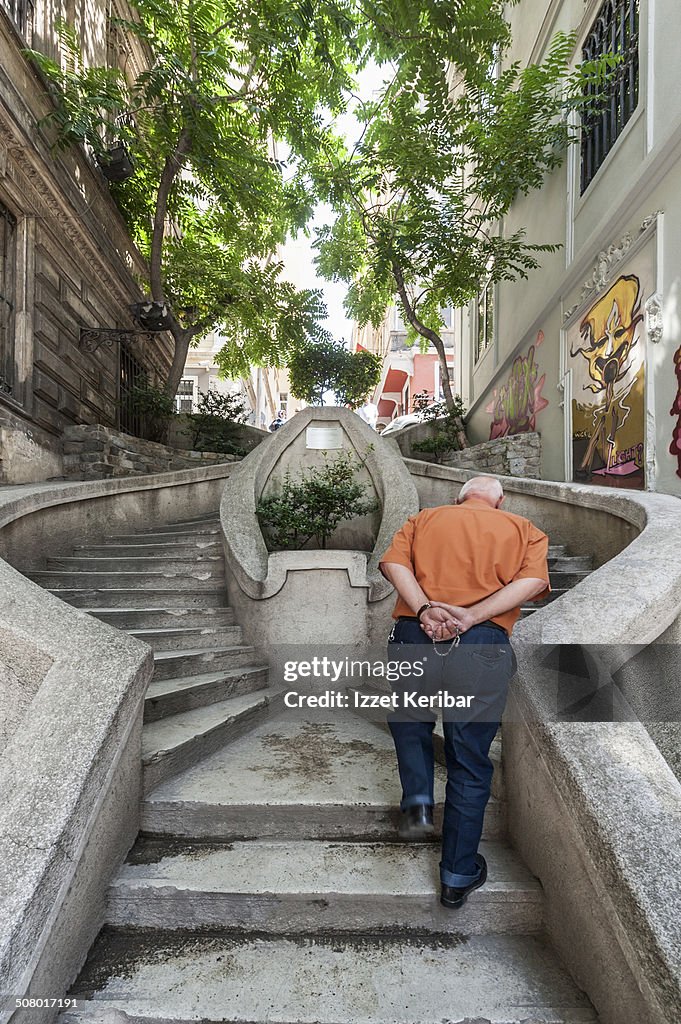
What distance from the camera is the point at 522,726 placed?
234 centimetres

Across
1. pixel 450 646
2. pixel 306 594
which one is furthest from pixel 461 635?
pixel 306 594

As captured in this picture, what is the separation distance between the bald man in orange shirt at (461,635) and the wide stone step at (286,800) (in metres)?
0.39

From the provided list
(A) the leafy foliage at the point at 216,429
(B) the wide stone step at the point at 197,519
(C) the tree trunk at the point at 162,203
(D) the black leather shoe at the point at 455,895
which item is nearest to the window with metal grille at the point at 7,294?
(B) the wide stone step at the point at 197,519

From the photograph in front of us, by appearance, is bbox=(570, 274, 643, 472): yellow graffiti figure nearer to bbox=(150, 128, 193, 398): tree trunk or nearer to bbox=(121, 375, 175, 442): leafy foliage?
bbox=(150, 128, 193, 398): tree trunk

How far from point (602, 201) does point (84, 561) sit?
7734mm

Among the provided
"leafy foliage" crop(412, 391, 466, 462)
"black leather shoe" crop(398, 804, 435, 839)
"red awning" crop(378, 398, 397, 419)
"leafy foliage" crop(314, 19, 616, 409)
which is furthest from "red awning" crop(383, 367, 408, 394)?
"black leather shoe" crop(398, 804, 435, 839)

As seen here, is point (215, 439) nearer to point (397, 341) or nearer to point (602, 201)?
point (602, 201)

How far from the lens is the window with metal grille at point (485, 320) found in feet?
45.9

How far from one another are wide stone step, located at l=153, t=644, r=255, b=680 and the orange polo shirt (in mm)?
1996

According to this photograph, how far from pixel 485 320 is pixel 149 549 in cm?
1208

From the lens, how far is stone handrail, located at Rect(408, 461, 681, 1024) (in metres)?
1.57

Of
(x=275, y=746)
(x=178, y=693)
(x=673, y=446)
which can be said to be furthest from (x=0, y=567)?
(x=673, y=446)

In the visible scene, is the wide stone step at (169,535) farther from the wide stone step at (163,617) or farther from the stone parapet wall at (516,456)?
the stone parapet wall at (516,456)

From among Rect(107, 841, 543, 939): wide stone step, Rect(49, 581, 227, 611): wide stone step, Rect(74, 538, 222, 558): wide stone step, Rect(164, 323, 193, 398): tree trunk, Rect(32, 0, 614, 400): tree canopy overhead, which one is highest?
Rect(32, 0, 614, 400): tree canopy overhead
